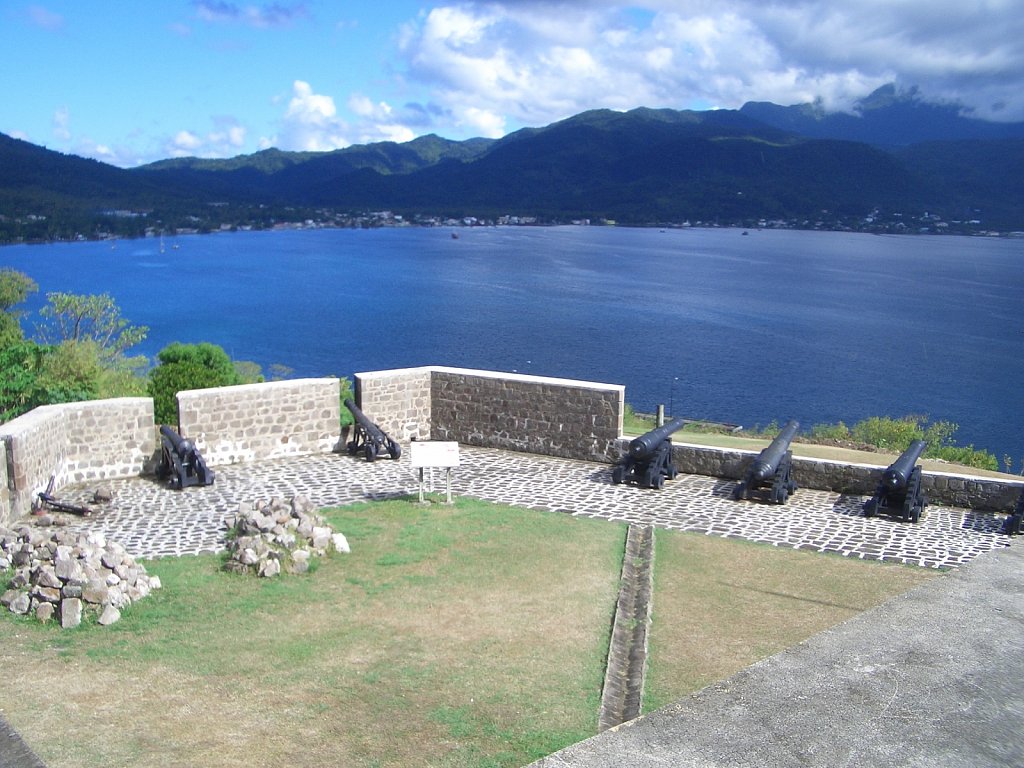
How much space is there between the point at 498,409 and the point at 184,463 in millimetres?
4550

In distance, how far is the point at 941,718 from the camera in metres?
3.04

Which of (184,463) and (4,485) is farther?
(184,463)

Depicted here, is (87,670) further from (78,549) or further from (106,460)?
(106,460)

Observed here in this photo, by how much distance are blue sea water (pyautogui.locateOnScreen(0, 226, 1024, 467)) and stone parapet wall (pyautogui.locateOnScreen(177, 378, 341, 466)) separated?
2980cm

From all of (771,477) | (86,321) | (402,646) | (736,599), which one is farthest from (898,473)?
(86,321)

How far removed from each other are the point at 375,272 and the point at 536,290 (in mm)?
24852

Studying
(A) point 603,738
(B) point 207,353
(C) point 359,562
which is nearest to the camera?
(A) point 603,738

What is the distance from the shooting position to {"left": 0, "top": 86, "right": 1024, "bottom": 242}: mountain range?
121312 millimetres

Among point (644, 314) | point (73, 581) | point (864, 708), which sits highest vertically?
point (864, 708)

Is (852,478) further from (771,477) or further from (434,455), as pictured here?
(434,455)

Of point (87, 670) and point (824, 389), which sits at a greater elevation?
point (87, 670)

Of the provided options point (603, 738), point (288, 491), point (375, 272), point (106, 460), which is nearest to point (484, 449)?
point (288, 491)

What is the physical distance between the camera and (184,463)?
37.6 ft

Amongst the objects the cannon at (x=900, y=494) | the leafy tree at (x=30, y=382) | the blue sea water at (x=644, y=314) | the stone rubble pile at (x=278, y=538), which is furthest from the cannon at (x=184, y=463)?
the blue sea water at (x=644, y=314)
